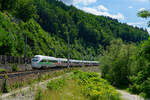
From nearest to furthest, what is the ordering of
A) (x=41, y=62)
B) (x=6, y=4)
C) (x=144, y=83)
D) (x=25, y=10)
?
1. (x=144, y=83)
2. (x=6, y=4)
3. (x=41, y=62)
4. (x=25, y=10)

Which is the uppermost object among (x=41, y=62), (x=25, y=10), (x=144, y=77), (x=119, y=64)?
(x=25, y=10)

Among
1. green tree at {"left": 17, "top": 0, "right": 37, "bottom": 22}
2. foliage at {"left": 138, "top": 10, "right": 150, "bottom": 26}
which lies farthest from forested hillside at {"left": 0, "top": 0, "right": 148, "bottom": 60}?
foliage at {"left": 138, "top": 10, "right": 150, "bottom": 26}

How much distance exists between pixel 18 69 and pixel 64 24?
4443 inches

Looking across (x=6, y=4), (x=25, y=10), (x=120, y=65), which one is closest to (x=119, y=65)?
(x=120, y=65)

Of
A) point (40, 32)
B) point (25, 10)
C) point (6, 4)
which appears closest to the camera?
point (6, 4)

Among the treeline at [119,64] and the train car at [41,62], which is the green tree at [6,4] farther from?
the treeline at [119,64]

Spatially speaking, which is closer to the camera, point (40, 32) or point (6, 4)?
point (6, 4)

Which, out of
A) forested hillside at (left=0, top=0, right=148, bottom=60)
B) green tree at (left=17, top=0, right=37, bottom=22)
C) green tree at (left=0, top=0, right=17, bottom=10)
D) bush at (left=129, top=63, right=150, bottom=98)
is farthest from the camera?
forested hillside at (left=0, top=0, right=148, bottom=60)

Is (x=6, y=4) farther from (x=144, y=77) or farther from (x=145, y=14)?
(x=144, y=77)

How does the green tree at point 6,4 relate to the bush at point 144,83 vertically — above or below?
above

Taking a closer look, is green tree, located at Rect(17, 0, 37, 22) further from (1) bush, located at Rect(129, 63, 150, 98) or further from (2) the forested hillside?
(1) bush, located at Rect(129, 63, 150, 98)

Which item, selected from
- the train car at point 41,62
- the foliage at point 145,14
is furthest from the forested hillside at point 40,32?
the foliage at point 145,14

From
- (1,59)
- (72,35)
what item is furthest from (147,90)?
(72,35)

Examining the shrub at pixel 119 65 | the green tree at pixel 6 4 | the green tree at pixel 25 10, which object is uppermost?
the green tree at pixel 25 10
